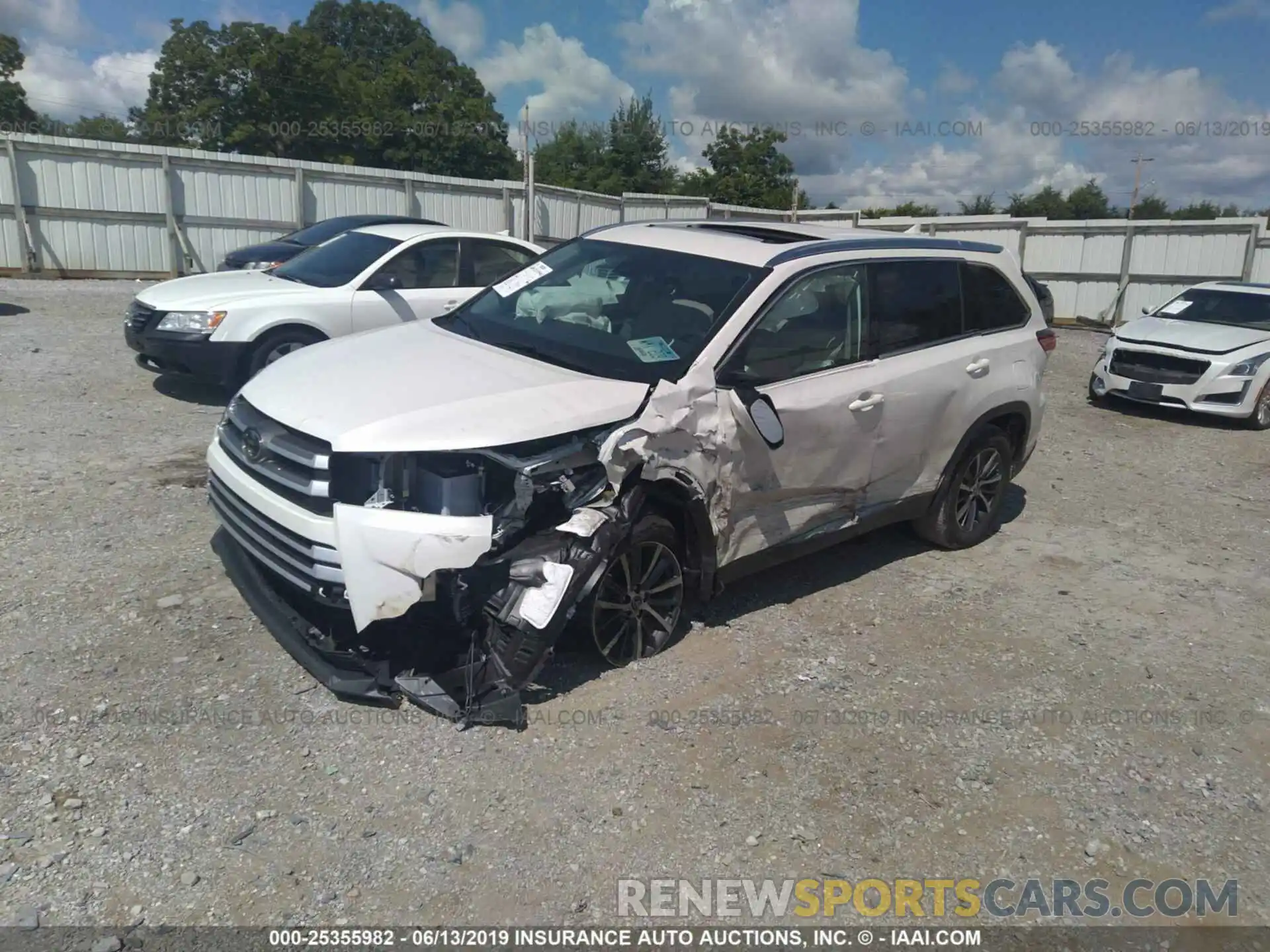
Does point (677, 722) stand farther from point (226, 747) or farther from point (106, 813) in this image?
point (106, 813)

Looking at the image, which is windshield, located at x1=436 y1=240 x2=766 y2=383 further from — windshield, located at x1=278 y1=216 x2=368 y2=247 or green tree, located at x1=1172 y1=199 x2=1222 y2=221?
green tree, located at x1=1172 y1=199 x2=1222 y2=221

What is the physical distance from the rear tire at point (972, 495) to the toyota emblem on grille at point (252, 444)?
387 centimetres

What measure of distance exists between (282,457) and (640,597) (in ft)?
5.28

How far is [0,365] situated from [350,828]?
7.98 meters

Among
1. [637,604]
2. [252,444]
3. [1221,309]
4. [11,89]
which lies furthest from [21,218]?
[11,89]

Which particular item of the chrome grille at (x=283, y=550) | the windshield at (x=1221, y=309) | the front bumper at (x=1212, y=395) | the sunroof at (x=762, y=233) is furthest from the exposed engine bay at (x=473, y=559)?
the windshield at (x=1221, y=309)

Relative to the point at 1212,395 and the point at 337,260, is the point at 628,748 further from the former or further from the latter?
the point at 1212,395

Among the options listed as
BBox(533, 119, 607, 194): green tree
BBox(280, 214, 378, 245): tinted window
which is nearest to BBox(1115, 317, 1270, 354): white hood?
BBox(280, 214, 378, 245): tinted window

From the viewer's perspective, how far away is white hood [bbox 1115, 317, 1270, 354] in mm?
10656

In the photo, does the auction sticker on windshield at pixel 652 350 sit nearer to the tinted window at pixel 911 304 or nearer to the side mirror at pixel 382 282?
the tinted window at pixel 911 304

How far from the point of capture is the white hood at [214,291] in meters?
7.70


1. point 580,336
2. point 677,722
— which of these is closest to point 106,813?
point 677,722

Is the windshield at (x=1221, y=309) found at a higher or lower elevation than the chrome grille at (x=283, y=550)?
higher

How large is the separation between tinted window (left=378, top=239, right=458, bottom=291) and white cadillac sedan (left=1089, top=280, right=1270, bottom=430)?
806cm
